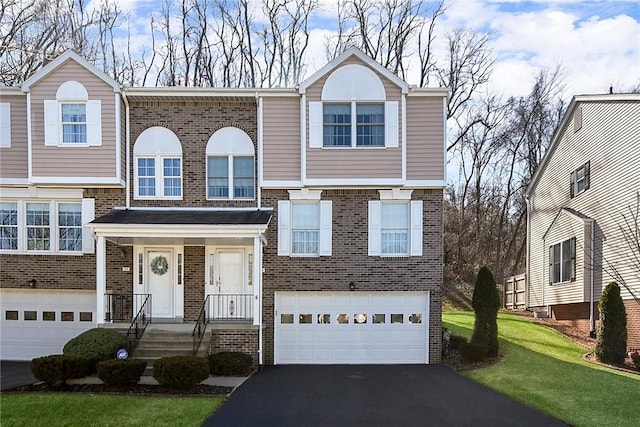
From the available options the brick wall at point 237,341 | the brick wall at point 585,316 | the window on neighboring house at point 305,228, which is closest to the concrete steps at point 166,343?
the brick wall at point 237,341

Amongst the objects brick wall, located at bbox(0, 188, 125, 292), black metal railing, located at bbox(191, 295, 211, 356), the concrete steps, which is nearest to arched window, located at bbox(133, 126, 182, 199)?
brick wall, located at bbox(0, 188, 125, 292)

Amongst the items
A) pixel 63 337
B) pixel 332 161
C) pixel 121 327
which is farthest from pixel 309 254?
pixel 63 337

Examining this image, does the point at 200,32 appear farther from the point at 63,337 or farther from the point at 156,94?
the point at 63,337

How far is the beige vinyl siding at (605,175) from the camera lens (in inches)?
604

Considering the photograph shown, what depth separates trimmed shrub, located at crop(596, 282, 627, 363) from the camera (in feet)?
45.1

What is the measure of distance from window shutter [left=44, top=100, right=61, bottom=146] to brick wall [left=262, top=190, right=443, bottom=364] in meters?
6.20

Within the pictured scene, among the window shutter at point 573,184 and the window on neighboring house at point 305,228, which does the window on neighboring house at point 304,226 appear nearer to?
the window on neighboring house at point 305,228

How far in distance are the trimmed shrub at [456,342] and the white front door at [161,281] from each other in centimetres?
846

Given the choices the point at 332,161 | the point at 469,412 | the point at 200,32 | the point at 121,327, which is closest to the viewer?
the point at 469,412

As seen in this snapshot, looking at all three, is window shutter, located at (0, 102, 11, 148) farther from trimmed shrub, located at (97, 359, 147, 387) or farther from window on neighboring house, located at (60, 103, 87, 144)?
trimmed shrub, located at (97, 359, 147, 387)

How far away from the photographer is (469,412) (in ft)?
31.3

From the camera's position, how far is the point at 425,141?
15.0 meters

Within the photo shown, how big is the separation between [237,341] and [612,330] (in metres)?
10.2

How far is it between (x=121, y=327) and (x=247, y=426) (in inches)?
261
